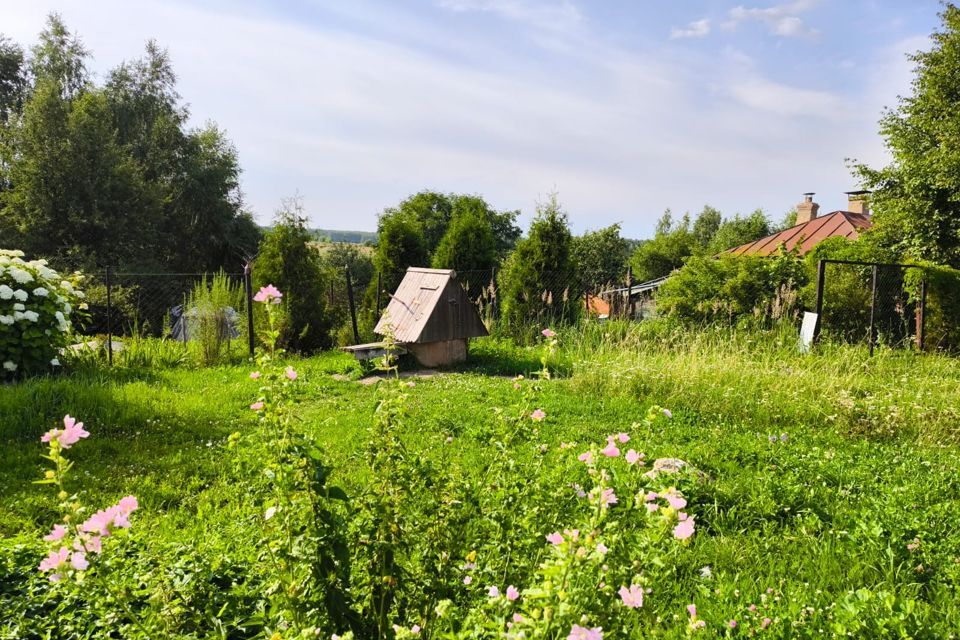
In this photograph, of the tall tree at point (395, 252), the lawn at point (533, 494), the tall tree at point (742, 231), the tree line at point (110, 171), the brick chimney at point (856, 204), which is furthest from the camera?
the tall tree at point (742, 231)

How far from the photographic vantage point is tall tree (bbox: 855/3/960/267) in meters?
12.1

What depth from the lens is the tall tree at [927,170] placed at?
12.1 metres

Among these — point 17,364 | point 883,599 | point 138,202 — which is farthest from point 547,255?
point 138,202

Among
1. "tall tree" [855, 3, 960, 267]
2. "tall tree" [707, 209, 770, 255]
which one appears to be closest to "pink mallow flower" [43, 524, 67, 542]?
"tall tree" [855, 3, 960, 267]

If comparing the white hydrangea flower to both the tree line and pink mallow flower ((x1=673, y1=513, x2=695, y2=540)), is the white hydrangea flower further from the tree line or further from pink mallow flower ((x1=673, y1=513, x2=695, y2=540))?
the tree line

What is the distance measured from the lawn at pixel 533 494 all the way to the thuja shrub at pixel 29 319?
604 millimetres

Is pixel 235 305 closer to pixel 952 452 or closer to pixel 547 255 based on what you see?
pixel 547 255

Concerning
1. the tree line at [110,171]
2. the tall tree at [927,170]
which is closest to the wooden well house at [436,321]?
the tall tree at [927,170]

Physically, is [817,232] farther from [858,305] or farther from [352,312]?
[352,312]

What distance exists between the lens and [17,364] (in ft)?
18.8

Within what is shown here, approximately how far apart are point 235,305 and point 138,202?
46.8 ft

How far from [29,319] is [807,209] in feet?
88.0

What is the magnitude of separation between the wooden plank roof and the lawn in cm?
94

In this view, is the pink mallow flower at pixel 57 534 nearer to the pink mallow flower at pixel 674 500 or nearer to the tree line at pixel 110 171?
the pink mallow flower at pixel 674 500
